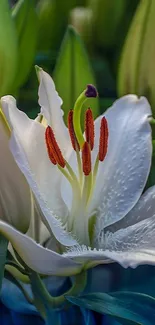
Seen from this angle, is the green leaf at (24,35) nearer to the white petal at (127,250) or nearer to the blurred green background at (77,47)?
the blurred green background at (77,47)

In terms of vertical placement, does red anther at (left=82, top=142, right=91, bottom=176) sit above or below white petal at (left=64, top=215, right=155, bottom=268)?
above

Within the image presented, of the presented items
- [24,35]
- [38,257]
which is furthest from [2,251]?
[24,35]

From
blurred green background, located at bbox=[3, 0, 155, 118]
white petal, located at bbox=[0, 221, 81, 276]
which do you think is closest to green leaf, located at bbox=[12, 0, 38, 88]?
blurred green background, located at bbox=[3, 0, 155, 118]

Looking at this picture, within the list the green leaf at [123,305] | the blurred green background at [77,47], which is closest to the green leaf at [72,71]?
the blurred green background at [77,47]

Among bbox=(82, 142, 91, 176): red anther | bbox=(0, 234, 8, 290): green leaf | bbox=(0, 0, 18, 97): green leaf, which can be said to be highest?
bbox=(0, 0, 18, 97): green leaf

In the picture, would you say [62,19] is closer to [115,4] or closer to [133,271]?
→ [115,4]

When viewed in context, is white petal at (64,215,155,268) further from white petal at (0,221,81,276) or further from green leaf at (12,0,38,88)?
green leaf at (12,0,38,88)
